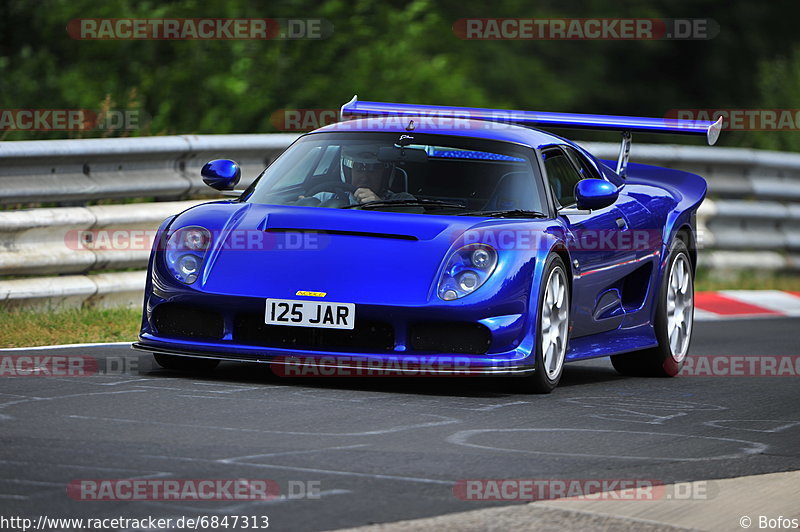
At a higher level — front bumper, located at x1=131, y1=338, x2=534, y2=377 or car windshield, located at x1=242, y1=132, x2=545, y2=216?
car windshield, located at x1=242, y1=132, x2=545, y2=216

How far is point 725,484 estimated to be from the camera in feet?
19.5

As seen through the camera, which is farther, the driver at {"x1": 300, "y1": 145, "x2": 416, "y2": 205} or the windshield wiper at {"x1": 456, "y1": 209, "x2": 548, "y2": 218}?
the driver at {"x1": 300, "y1": 145, "x2": 416, "y2": 205}

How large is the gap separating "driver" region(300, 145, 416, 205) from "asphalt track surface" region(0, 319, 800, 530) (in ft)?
3.18

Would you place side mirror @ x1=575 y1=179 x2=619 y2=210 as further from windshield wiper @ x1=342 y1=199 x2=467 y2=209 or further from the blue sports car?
windshield wiper @ x1=342 y1=199 x2=467 y2=209

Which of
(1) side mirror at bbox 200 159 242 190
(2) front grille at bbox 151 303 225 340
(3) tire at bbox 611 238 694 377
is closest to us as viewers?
(2) front grille at bbox 151 303 225 340

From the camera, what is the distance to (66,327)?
9750 mm

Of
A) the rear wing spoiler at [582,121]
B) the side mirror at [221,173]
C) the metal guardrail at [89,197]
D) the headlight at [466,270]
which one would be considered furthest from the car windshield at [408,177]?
the metal guardrail at [89,197]

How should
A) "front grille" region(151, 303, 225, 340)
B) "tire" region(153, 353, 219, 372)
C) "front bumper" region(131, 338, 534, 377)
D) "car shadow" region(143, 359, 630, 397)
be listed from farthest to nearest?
"tire" region(153, 353, 219, 372) < "car shadow" region(143, 359, 630, 397) < "front grille" region(151, 303, 225, 340) < "front bumper" region(131, 338, 534, 377)

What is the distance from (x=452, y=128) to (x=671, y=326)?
6.39ft

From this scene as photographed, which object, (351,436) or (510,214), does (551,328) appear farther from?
(351,436)

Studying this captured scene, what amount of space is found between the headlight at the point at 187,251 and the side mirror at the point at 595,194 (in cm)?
198

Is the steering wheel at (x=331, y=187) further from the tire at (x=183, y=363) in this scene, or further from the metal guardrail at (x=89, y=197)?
the metal guardrail at (x=89, y=197)

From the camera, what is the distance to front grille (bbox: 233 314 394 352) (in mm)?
7652

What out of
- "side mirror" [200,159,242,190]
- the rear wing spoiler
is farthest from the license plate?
the rear wing spoiler
